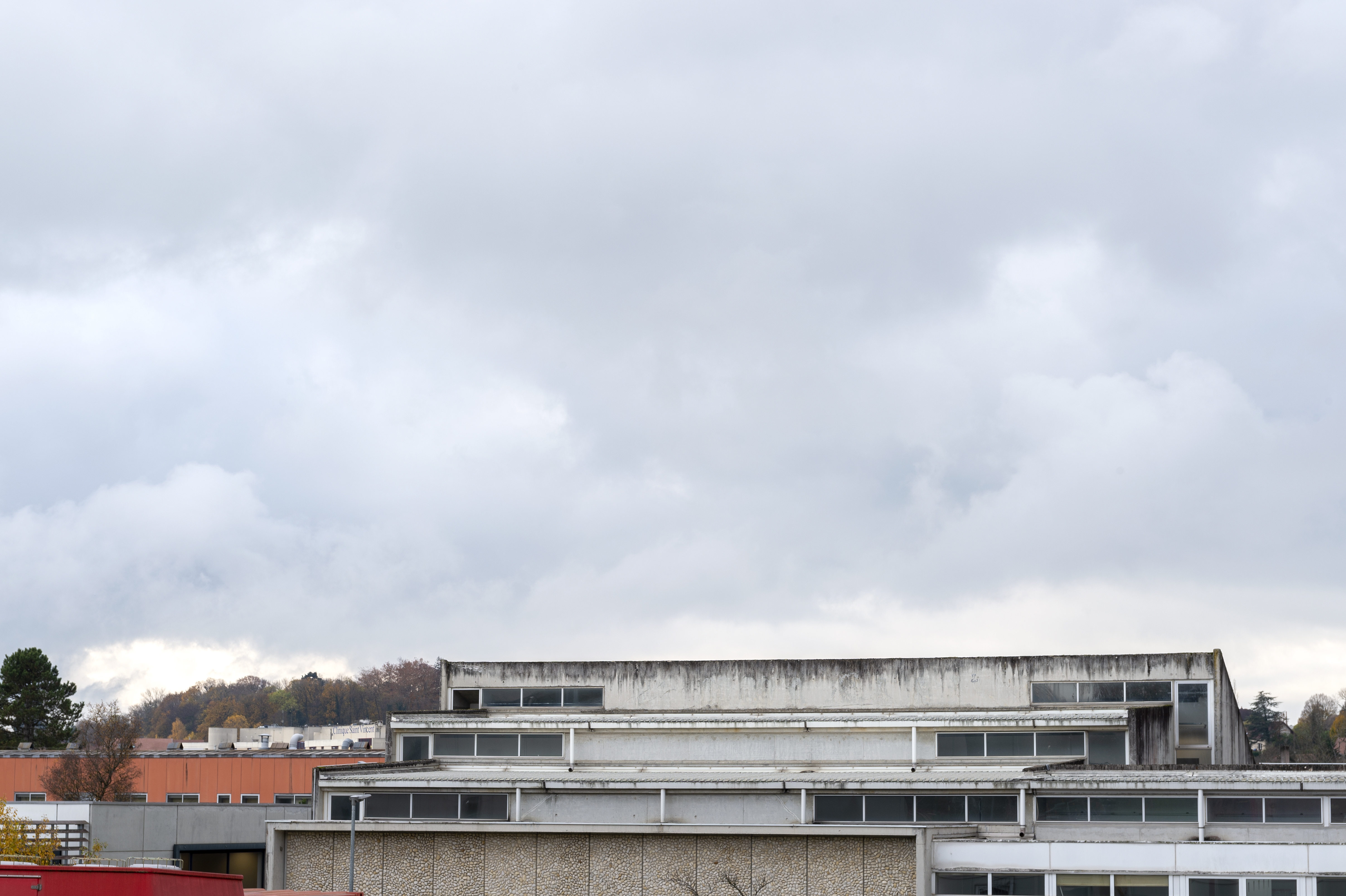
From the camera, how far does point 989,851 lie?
35.0 meters

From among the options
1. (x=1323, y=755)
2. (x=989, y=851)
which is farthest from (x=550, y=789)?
(x=1323, y=755)

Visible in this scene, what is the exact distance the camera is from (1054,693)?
2014 inches

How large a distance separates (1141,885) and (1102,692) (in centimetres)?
1702

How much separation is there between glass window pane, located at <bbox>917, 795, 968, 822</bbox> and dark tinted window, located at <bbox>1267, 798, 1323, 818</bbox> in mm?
7848

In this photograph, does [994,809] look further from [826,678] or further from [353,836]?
[353,836]

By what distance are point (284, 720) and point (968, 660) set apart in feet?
523

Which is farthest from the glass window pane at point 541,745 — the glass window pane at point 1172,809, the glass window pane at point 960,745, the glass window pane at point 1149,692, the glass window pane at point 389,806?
the glass window pane at point 1172,809

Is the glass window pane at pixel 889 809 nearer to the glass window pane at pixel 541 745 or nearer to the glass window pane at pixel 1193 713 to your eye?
the glass window pane at pixel 541 745

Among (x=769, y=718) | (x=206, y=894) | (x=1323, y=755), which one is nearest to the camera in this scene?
(x=206, y=894)

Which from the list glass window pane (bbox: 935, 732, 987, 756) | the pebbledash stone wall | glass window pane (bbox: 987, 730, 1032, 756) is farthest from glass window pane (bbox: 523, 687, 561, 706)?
glass window pane (bbox: 987, 730, 1032, 756)

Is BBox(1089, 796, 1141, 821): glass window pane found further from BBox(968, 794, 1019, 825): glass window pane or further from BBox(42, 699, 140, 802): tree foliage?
BBox(42, 699, 140, 802): tree foliage

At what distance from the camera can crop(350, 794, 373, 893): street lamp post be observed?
122 feet

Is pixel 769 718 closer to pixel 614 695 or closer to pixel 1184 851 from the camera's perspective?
pixel 614 695

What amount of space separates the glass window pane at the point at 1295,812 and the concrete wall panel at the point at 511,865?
19.3 m
